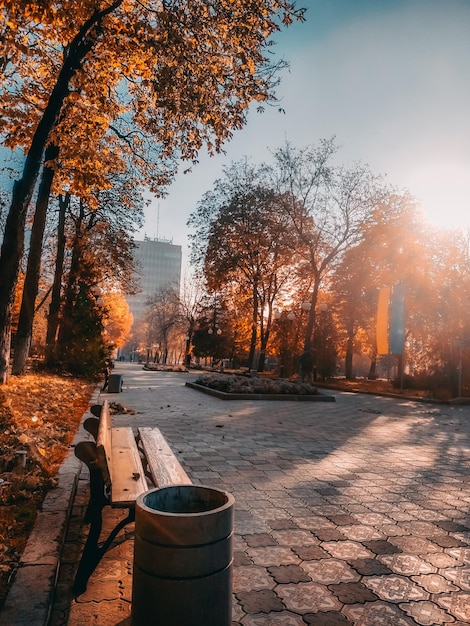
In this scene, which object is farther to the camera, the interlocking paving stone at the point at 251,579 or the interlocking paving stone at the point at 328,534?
the interlocking paving stone at the point at 328,534

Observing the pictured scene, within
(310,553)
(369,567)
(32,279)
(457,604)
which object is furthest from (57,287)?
(457,604)

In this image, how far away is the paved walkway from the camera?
268 cm

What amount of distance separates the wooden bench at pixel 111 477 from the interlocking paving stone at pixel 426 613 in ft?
5.52

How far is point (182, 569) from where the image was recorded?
6.57 feet

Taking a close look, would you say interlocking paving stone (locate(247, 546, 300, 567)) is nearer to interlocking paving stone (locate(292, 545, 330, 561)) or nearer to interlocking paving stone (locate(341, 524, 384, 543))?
interlocking paving stone (locate(292, 545, 330, 561))

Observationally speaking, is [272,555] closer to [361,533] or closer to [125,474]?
[361,533]

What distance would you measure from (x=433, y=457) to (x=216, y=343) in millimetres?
40228

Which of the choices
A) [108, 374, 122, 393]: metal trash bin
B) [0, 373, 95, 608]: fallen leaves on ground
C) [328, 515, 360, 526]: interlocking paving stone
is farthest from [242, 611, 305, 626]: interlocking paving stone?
[108, 374, 122, 393]: metal trash bin

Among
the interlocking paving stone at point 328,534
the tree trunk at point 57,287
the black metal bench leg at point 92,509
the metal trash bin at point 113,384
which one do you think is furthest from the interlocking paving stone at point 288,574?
the tree trunk at point 57,287

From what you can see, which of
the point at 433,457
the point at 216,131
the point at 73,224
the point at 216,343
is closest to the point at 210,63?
the point at 216,131

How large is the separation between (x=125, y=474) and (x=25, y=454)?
1.49m

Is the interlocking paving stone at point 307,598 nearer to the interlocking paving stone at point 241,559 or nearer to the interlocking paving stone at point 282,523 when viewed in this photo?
the interlocking paving stone at point 241,559

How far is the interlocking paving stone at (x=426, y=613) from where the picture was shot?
8.45ft

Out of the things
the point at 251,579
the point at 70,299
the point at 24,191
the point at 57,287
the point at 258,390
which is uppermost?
the point at 24,191
